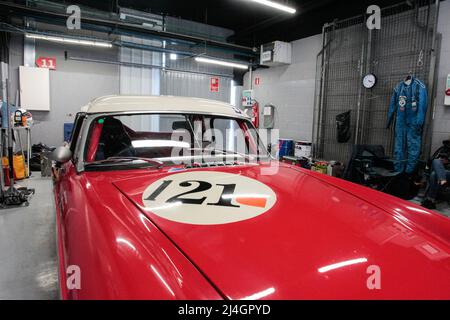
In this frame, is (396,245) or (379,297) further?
(396,245)

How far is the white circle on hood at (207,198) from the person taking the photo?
4.06ft

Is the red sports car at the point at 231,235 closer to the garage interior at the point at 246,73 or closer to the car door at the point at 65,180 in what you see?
the car door at the point at 65,180

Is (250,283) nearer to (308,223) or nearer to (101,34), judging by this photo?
(308,223)

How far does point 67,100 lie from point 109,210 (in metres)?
8.14

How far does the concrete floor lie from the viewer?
2371 mm

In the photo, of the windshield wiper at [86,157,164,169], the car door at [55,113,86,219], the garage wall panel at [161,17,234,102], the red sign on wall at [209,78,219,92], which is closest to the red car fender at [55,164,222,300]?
the car door at [55,113,86,219]

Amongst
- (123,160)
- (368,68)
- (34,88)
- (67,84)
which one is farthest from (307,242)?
(67,84)

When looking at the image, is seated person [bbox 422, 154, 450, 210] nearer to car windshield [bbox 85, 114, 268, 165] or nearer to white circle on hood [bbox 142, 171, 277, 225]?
car windshield [bbox 85, 114, 268, 165]

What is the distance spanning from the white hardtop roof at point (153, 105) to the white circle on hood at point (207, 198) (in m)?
0.65

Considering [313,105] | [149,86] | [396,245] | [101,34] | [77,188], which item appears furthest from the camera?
[149,86]

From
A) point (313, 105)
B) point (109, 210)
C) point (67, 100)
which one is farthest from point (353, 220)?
point (67, 100)

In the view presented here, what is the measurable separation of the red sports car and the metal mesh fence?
509cm

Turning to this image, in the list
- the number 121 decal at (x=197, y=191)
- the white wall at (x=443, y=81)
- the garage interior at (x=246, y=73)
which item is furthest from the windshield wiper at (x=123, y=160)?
the white wall at (x=443, y=81)

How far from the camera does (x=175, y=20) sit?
30.9ft
